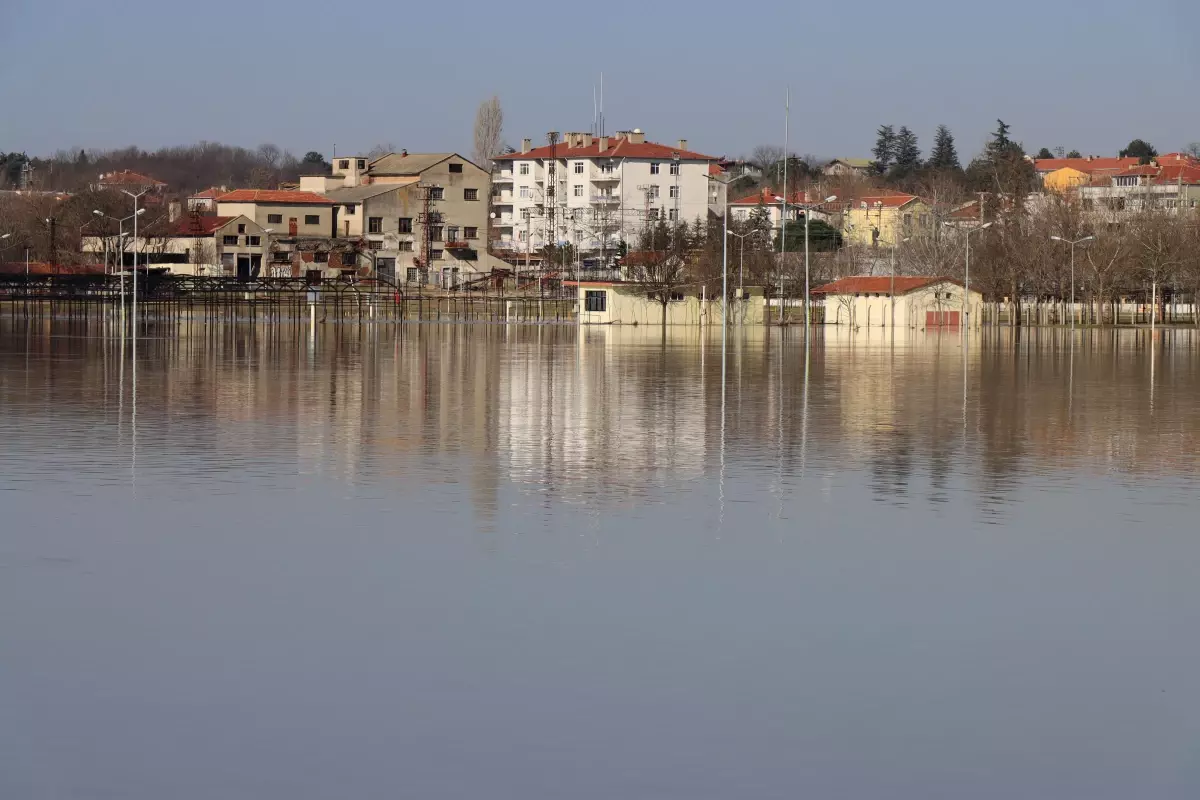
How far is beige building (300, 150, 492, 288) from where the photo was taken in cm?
12625

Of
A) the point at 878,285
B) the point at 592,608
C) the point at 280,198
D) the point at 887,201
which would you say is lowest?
the point at 592,608

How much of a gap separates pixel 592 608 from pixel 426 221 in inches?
4578

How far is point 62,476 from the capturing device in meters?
18.2

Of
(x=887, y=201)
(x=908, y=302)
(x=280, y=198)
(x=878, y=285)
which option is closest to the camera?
(x=878, y=285)

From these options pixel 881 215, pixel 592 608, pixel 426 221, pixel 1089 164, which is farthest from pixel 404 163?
pixel 592 608

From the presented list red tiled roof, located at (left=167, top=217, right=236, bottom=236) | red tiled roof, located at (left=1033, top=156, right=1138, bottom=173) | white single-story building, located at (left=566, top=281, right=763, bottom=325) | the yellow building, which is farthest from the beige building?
red tiled roof, located at (left=1033, top=156, right=1138, bottom=173)

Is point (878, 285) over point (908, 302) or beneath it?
over

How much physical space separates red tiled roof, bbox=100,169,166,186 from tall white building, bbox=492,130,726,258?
5804 cm

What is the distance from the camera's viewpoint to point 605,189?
13300 cm

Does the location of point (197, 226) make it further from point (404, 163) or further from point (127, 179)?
point (127, 179)

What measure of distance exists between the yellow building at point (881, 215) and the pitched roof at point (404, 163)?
1451 inches

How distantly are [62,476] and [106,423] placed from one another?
650 centimetres

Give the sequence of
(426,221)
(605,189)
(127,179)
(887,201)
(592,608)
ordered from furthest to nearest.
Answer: (127,179) → (887,201) → (605,189) → (426,221) → (592,608)

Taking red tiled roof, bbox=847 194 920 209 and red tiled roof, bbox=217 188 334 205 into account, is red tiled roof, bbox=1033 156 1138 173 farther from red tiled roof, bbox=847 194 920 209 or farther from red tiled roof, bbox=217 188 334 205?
red tiled roof, bbox=217 188 334 205
